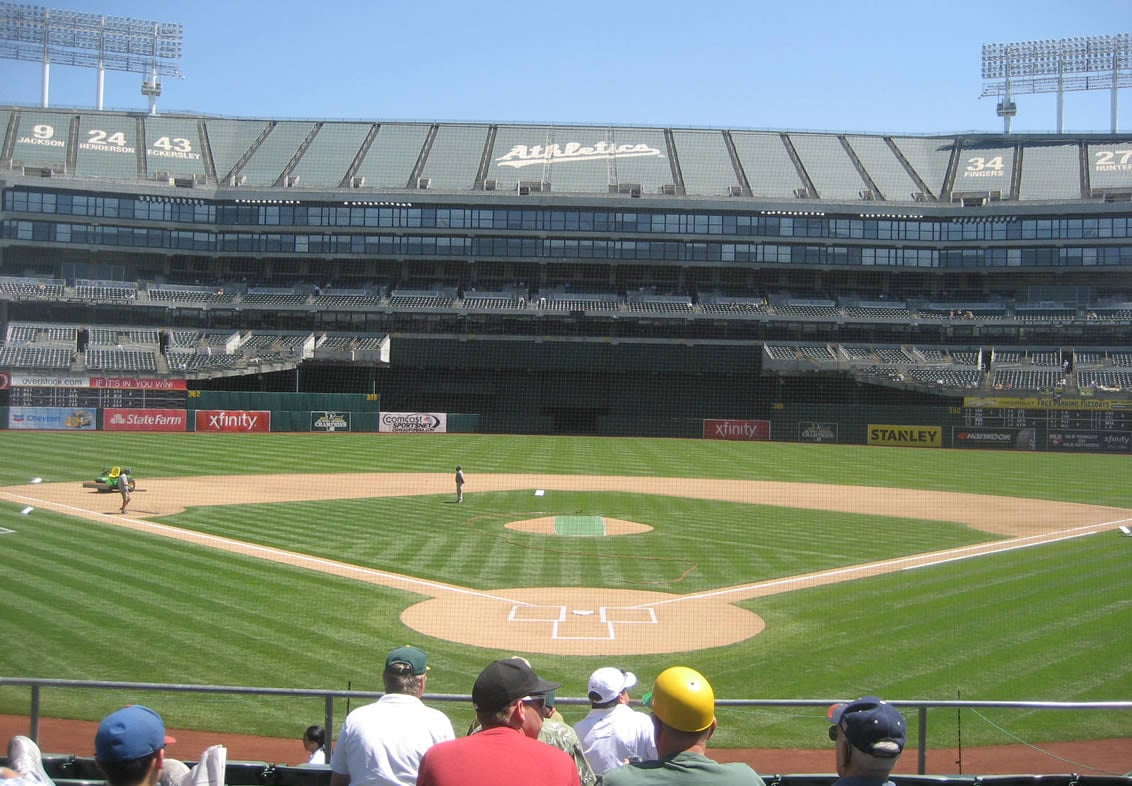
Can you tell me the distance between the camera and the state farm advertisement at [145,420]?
148 feet

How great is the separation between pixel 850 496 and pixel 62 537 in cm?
2236

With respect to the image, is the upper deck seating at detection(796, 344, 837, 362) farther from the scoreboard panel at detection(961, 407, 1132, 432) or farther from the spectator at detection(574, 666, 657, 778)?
the spectator at detection(574, 666, 657, 778)

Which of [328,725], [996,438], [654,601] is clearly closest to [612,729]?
[328,725]

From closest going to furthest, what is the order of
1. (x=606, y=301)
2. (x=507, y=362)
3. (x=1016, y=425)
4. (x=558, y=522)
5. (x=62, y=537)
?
(x=62, y=537) < (x=558, y=522) < (x=1016, y=425) < (x=507, y=362) < (x=606, y=301)

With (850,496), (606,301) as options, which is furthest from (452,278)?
(850,496)

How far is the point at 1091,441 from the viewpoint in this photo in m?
47.2

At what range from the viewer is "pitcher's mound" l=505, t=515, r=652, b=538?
72.2ft

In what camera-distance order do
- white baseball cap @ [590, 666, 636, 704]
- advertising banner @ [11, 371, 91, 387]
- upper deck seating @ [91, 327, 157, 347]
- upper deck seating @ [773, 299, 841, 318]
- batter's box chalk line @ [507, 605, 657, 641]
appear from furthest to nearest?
upper deck seating @ [773, 299, 841, 318] < upper deck seating @ [91, 327, 157, 347] < advertising banner @ [11, 371, 91, 387] < batter's box chalk line @ [507, 605, 657, 641] < white baseball cap @ [590, 666, 636, 704]

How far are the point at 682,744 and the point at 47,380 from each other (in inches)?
1964

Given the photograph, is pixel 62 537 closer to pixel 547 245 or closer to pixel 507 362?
pixel 507 362

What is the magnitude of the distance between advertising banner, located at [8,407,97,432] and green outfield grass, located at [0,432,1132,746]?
15.2m

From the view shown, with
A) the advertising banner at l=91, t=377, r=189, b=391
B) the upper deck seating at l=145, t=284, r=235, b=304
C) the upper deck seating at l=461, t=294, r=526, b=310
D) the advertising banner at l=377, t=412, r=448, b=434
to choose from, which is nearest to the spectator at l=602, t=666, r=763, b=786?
the advertising banner at l=377, t=412, r=448, b=434

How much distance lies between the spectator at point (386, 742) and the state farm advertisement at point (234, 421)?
4551 cm

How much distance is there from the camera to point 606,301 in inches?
2349
